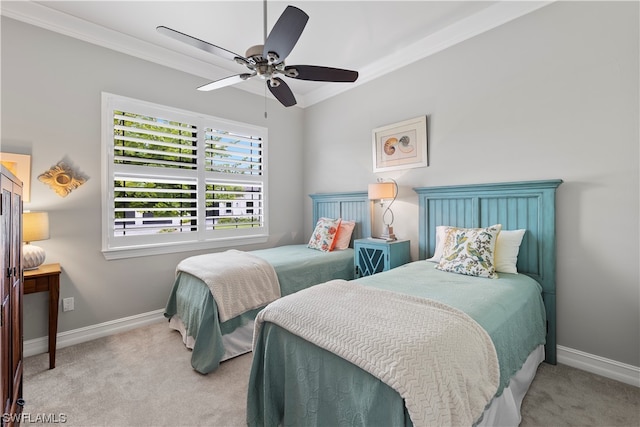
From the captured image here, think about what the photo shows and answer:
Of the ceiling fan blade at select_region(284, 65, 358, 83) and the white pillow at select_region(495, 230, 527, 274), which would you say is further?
the white pillow at select_region(495, 230, 527, 274)

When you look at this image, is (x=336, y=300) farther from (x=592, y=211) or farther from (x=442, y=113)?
(x=442, y=113)

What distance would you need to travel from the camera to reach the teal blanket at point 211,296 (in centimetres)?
227

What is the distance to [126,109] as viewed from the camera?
3.01 m

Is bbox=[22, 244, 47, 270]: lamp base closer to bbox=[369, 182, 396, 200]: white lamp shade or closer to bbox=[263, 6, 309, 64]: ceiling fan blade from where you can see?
bbox=[263, 6, 309, 64]: ceiling fan blade

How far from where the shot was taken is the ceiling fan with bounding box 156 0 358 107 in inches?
62.2

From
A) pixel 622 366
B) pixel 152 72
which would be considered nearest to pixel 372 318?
pixel 622 366

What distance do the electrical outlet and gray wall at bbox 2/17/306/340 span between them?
0.04 metres

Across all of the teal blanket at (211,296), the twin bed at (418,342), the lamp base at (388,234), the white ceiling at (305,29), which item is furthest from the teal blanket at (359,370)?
the white ceiling at (305,29)

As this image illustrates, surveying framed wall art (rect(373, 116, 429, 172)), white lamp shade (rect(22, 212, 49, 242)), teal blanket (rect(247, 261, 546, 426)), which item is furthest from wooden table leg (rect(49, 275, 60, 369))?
framed wall art (rect(373, 116, 429, 172))

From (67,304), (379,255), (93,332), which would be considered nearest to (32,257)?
(67,304)

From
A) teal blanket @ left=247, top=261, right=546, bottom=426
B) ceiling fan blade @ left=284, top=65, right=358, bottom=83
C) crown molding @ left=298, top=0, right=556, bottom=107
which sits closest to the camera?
teal blanket @ left=247, top=261, right=546, bottom=426

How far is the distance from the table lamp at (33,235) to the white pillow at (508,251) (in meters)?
3.60

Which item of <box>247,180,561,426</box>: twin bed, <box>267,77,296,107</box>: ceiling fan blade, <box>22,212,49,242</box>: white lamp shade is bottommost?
<box>247,180,561,426</box>: twin bed

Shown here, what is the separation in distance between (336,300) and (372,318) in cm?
29
